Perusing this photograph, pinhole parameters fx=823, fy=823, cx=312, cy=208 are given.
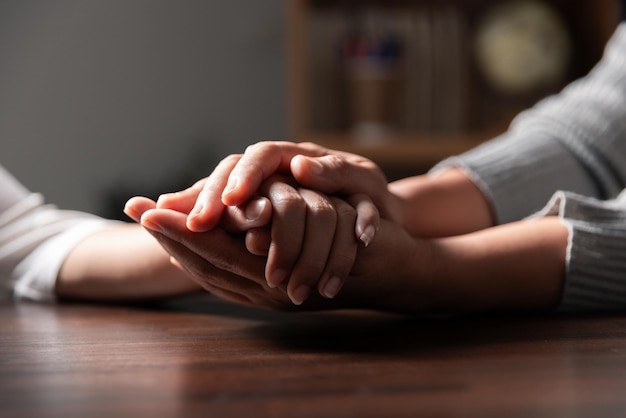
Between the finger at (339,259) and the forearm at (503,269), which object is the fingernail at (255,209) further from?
the forearm at (503,269)

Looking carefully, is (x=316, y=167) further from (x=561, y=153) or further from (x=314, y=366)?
(x=561, y=153)

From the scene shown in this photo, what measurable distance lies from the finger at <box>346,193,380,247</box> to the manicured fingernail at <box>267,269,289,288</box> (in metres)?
0.06

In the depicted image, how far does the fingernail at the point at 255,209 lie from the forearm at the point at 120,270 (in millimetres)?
258

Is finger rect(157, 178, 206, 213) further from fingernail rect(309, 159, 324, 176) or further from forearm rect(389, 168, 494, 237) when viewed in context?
forearm rect(389, 168, 494, 237)

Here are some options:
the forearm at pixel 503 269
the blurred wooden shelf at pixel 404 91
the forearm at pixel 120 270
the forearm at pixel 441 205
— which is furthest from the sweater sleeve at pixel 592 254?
the blurred wooden shelf at pixel 404 91

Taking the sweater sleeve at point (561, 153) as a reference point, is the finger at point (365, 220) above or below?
above

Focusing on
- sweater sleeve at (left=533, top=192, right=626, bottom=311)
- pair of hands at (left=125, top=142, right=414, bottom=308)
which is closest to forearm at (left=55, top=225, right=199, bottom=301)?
pair of hands at (left=125, top=142, right=414, bottom=308)

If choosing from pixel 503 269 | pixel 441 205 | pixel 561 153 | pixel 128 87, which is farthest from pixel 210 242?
pixel 128 87

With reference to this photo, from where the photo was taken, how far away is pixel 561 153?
3.39 ft

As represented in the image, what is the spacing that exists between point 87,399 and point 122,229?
0.50m

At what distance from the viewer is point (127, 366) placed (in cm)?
50

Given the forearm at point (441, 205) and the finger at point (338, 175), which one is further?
the forearm at point (441, 205)

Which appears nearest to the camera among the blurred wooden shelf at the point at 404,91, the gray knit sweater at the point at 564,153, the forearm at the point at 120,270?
the forearm at the point at 120,270

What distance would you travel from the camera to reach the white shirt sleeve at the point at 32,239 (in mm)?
894
